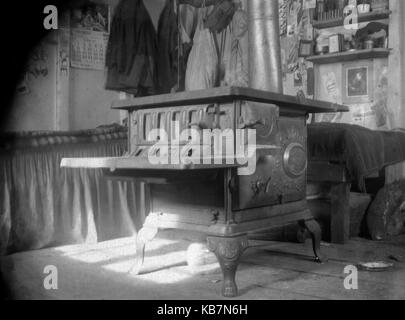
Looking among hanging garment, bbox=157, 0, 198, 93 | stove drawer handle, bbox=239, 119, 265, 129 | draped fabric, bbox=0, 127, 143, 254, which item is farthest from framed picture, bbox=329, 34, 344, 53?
stove drawer handle, bbox=239, 119, 265, 129

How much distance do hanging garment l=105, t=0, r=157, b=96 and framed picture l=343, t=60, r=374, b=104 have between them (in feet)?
6.07

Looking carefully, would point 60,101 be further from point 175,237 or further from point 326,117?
point 326,117

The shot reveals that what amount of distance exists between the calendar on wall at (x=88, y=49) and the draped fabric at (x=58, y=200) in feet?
2.61

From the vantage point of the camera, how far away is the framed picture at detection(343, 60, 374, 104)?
4324mm

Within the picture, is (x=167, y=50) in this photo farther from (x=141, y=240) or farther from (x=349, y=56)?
(x=141, y=240)

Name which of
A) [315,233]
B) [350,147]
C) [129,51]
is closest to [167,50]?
[129,51]

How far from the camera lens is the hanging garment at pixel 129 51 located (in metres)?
3.75

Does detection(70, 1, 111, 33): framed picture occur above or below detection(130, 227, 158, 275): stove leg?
above

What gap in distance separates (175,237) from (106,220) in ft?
1.68

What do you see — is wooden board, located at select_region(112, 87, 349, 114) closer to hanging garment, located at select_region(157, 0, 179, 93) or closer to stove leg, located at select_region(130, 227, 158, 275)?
stove leg, located at select_region(130, 227, 158, 275)

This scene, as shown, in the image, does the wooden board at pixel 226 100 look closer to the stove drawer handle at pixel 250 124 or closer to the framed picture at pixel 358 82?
the stove drawer handle at pixel 250 124

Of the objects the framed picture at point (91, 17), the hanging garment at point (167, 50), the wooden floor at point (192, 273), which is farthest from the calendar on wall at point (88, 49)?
the wooden floor at point (192, 273)

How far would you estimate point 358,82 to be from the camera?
173 inches

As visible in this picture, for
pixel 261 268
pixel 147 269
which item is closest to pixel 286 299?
pixel 261 268
